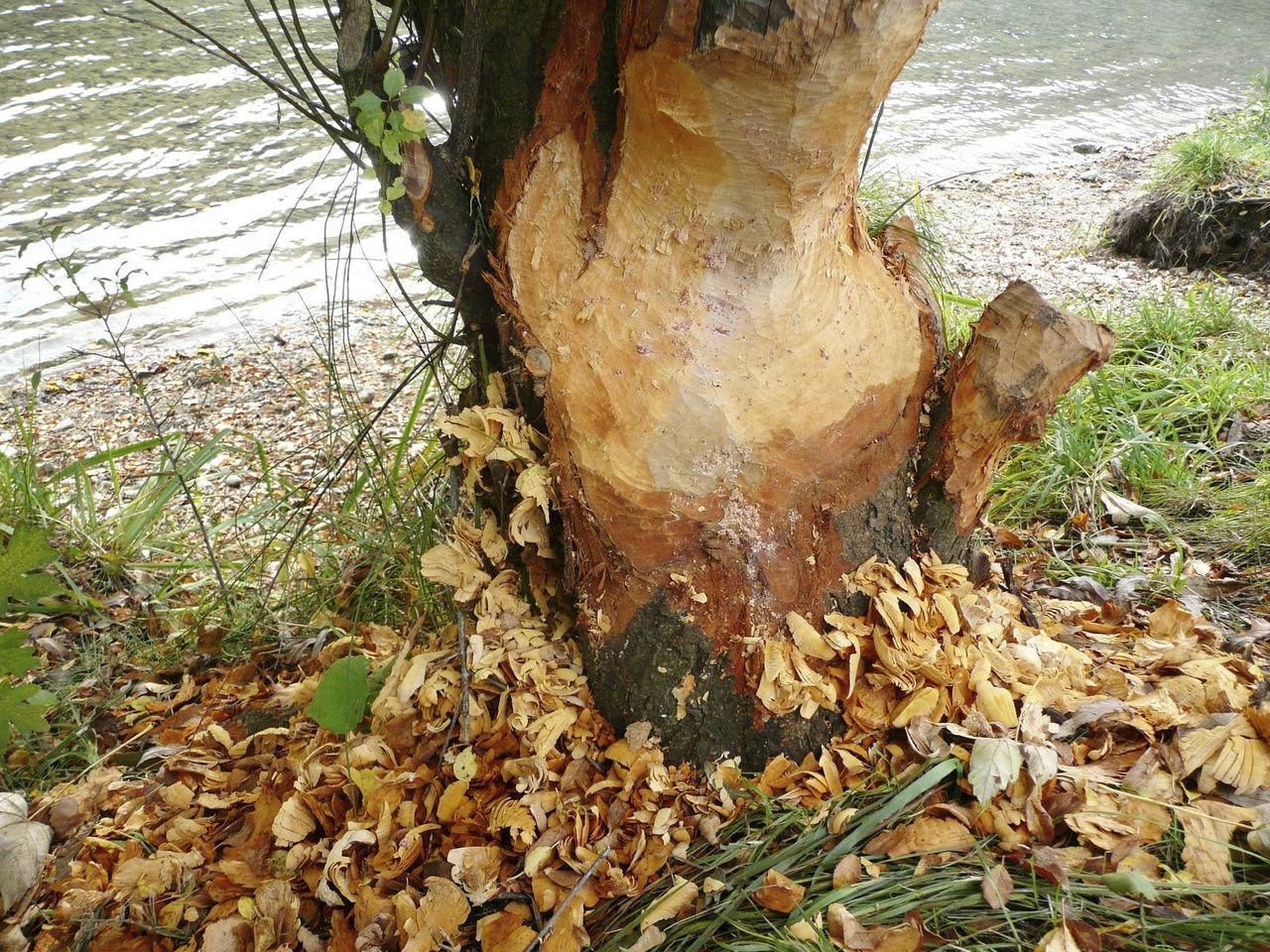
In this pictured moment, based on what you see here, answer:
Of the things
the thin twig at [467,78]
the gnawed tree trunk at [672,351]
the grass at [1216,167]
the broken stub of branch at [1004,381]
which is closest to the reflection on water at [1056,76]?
the grass at [1216,167]

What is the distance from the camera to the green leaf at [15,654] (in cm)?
159

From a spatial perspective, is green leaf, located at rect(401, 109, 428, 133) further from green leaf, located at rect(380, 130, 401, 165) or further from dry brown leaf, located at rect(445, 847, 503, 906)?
dry brown leaf, located at rect(445, 847, 503, 906)

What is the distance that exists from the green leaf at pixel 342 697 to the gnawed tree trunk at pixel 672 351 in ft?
1.34

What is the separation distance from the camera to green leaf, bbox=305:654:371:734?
1.48 meters

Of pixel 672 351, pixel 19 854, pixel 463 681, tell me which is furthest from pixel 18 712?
pixel 672 351

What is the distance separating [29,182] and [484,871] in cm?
653

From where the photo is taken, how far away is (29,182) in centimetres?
587

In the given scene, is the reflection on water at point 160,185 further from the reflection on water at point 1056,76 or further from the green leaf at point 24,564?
the reflection on water at point 1056,76

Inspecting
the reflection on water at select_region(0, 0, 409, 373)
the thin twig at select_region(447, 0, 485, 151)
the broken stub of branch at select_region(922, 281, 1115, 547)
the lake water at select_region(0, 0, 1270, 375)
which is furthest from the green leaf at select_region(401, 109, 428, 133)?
the reflection on water at select_region(0, 0, 409, 373)

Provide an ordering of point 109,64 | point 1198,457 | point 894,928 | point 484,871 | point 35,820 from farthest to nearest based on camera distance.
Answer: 1. point 109,64
2. point 1198,457
3. point 35,820
4. point 484,871
5. point 894,928

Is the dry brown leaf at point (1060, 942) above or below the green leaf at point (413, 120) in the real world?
below

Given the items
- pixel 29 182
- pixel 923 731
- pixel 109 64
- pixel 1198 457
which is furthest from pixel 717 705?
pixel 109 64

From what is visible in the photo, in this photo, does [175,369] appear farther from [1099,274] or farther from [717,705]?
[1099,274]

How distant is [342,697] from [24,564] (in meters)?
0.82
